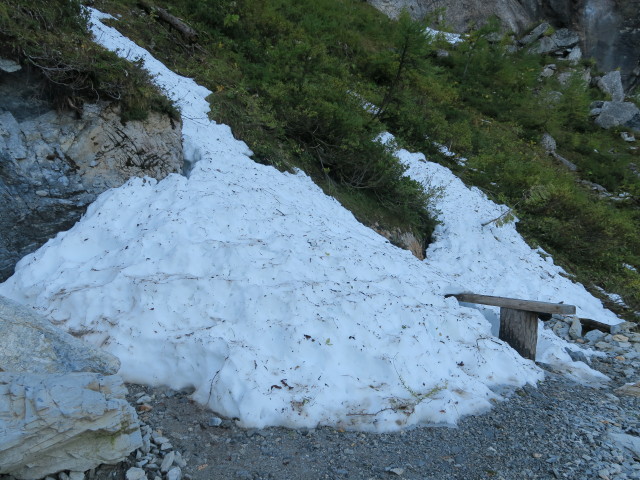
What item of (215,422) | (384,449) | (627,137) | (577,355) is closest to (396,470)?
(384,449)

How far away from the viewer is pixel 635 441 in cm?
445

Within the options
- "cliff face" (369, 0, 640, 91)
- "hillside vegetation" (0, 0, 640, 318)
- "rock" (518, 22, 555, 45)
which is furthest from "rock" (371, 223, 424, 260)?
"rock" (518, 22, 555, 45)

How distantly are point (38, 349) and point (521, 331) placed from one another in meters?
6.04

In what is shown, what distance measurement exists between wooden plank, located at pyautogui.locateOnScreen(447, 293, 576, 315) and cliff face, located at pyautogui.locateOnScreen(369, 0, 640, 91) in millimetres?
26856

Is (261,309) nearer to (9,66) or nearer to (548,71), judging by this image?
(9,66)

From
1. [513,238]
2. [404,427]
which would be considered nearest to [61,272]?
[404,427]

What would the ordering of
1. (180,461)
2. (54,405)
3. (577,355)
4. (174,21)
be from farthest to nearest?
(174,21)
(577,355)
(180,461)
(54,405)

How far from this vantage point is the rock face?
537 centimetres

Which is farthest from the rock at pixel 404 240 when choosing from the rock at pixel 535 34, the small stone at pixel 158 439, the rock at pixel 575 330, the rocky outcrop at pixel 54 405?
the rock at pixel 535 34

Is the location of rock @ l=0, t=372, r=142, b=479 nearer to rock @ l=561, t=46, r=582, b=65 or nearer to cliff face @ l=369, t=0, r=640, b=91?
cliff face @ l=369, t=0, r=640, b=91

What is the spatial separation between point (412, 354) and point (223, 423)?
2.24 m

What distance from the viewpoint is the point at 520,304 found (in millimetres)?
6445

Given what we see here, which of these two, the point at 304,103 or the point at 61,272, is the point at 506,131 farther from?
the point at 61,272

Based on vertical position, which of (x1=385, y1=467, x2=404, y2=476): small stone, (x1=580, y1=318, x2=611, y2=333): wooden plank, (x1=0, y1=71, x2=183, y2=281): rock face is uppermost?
(x1=0, y1=71, x2=183, y2=281): rock face
